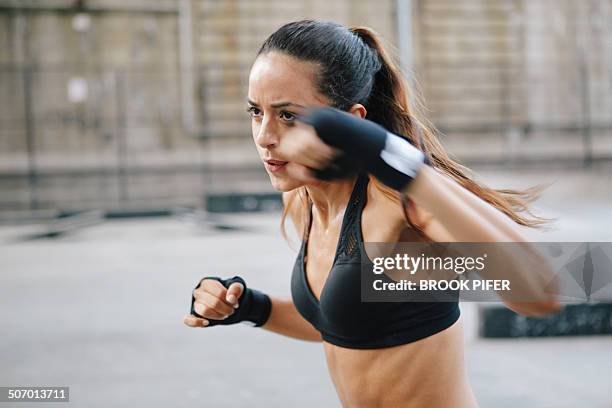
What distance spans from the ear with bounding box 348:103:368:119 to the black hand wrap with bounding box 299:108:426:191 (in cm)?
38

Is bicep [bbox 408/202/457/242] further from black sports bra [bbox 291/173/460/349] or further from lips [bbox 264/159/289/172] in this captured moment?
lips [bbox 264/159/289/172]

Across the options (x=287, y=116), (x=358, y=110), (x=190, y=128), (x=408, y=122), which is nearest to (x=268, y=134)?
(x=287, y=116)

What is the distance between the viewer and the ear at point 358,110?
60.1 inches

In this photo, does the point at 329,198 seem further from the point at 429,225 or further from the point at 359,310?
the point at 429,225

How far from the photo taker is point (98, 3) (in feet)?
52.3

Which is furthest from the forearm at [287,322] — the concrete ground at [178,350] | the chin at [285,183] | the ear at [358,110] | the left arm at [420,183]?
the concrete ground at [178,350]

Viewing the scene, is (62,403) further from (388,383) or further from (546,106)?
(546,106)

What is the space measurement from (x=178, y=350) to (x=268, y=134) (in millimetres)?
3183

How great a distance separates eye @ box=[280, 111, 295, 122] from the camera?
1.42 metres

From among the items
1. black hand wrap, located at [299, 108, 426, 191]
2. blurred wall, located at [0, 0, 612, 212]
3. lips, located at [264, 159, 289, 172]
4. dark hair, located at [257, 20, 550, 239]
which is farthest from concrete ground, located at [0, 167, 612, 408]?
blurred wall, located at [0, 0, 612, 212]

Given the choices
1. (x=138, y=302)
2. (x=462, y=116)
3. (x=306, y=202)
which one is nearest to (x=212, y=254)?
(x=138, y=302)

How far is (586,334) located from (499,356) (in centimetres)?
66

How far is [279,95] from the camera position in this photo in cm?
142

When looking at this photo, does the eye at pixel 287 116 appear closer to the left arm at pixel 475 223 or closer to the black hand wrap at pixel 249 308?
the left arm at pixel 475 223
